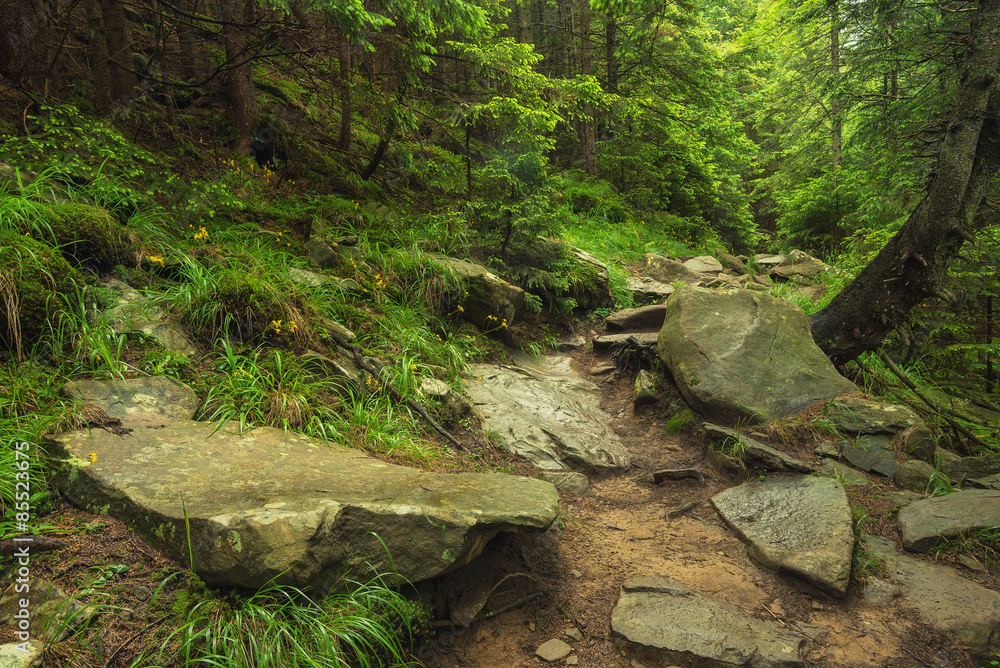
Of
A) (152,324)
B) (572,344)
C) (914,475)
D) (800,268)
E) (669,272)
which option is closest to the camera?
(152,324)

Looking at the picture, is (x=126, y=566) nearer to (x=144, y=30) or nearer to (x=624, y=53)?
(x=144, y=30)

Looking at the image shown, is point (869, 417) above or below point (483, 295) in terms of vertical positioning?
below

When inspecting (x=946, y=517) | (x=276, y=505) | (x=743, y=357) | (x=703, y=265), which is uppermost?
(x=703, y=265)

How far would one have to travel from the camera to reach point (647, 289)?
983 cm

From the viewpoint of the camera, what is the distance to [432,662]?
9.48 feet

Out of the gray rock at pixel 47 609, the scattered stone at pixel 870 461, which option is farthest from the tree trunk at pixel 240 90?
the scattered stone at pixel 870 461

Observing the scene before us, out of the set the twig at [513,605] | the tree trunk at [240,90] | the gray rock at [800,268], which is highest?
the tree trunk at [240,90]

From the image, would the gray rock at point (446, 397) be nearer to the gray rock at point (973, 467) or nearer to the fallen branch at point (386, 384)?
the fallen branch at point (386, 384)

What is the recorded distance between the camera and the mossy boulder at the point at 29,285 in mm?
3354

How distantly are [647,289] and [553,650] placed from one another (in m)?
7.85

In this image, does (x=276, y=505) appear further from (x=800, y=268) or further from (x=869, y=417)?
(x=800, y=268)

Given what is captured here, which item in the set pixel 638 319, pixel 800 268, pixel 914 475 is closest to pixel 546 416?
pixel 638 319

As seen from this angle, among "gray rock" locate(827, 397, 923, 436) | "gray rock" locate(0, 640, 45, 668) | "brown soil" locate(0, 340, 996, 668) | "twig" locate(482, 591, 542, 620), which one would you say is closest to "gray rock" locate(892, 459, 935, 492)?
"brown soil" locate(0, 340, 996, 668)

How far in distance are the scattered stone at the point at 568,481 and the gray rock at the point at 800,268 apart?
979 cm
